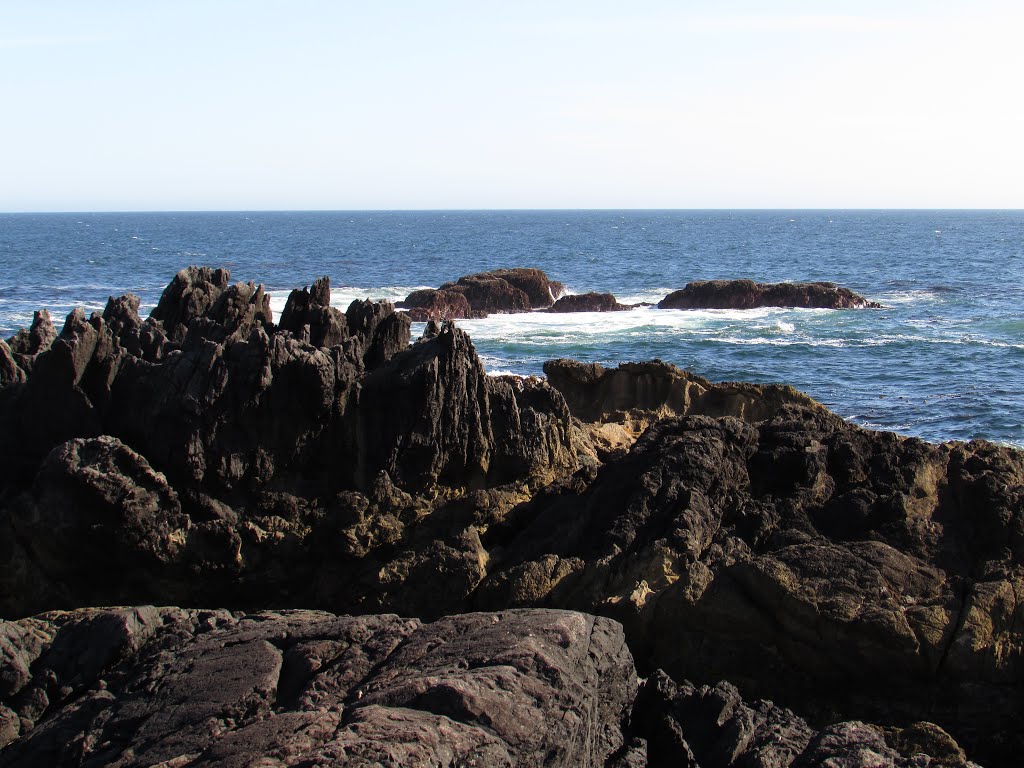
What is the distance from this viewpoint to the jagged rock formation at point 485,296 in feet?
151

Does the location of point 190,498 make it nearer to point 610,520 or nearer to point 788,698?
point 610,520

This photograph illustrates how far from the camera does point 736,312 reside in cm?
4966

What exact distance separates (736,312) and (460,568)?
134 ft

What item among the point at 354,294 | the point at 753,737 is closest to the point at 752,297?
the point at 354,294

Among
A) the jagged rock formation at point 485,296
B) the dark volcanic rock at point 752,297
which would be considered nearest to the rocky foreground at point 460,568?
the jagged rock formation at point 485,296

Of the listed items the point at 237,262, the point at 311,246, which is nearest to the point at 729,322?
the point at 237,262

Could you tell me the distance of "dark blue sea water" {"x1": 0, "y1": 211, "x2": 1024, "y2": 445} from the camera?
3142 cm

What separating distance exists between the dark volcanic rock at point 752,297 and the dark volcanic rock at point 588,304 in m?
3.03

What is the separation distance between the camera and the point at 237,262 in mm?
77438

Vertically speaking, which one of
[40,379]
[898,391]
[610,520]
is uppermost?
[40,379]

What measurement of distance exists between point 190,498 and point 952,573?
347 inches

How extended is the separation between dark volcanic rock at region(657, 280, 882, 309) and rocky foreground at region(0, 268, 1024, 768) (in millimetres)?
36991

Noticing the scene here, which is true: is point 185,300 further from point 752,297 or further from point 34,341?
point 752,297

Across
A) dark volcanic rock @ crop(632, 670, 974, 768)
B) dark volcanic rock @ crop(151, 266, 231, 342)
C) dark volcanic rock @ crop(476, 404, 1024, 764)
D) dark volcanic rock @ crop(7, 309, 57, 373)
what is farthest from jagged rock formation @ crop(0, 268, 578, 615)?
dark volcanic rock @ crop(151, 266, 231, 342)
